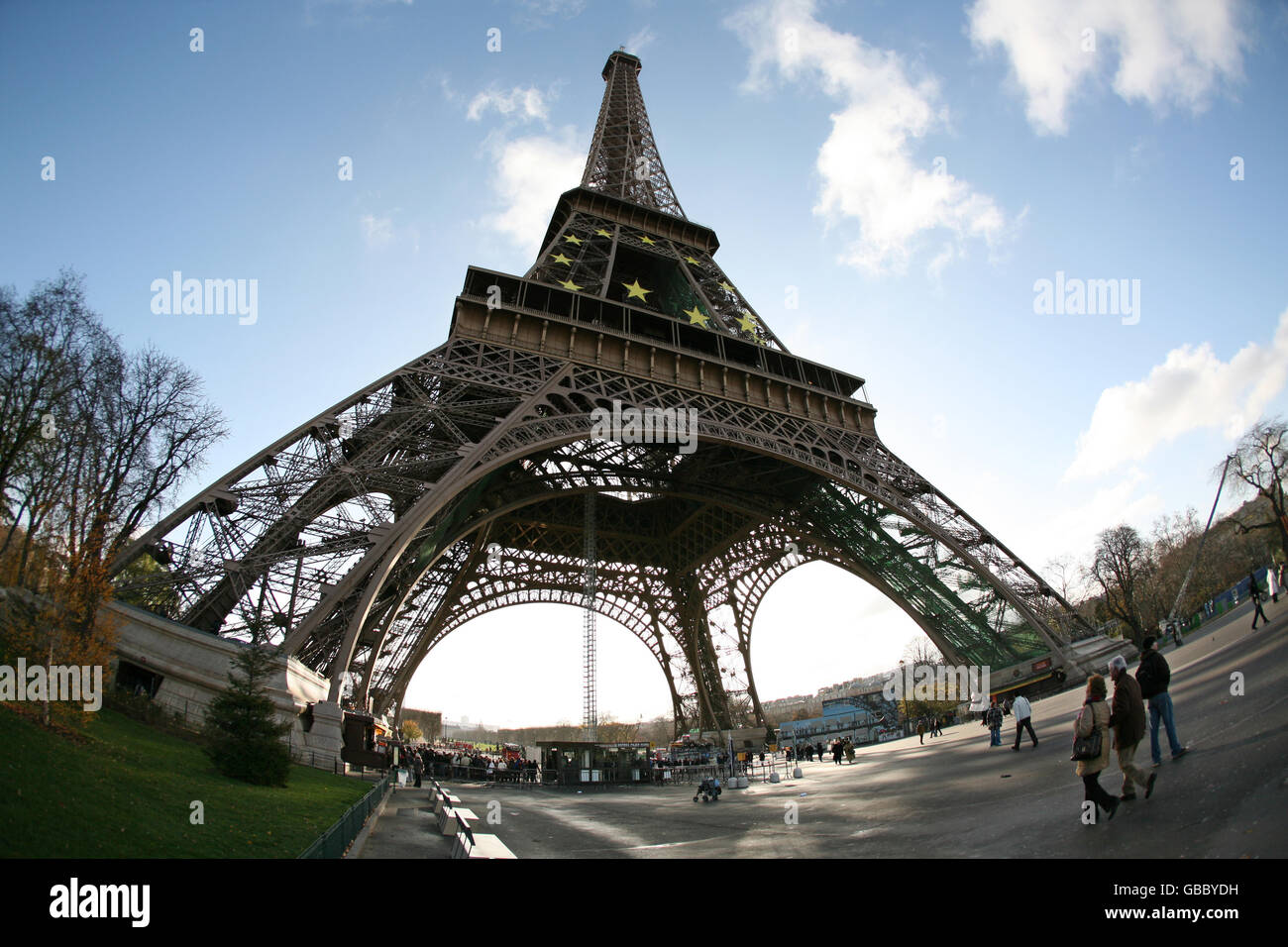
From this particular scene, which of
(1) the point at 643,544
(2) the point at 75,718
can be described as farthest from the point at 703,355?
(2) the point at 75,718

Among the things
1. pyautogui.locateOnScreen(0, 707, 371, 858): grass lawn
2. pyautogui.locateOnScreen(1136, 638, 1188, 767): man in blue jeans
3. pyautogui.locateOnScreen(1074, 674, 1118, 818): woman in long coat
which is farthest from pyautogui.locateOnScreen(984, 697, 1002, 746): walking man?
pyautogui.locateOnScreen(0, 707, 371, 858): grass lawn

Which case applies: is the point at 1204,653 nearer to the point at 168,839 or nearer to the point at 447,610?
the point at 168,839

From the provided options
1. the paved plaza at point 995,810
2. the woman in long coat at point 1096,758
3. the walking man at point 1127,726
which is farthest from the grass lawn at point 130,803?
the walking man at point 1127,726

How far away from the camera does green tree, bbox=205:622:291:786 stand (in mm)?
11984

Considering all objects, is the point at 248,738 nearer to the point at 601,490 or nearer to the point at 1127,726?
the point at 1127,726

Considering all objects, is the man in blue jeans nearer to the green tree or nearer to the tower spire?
the green tree

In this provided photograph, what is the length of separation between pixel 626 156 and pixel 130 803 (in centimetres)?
4430

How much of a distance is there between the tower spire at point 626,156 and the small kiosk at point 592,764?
95.8 ft

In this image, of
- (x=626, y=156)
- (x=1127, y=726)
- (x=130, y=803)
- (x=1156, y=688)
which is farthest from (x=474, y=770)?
(x=626, y=156)

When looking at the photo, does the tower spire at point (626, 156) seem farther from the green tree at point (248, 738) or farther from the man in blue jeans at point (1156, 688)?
the man in blue jeans at point (1156, 688)

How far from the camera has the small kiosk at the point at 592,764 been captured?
2684cm

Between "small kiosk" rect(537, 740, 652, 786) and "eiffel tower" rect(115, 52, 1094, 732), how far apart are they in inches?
311
